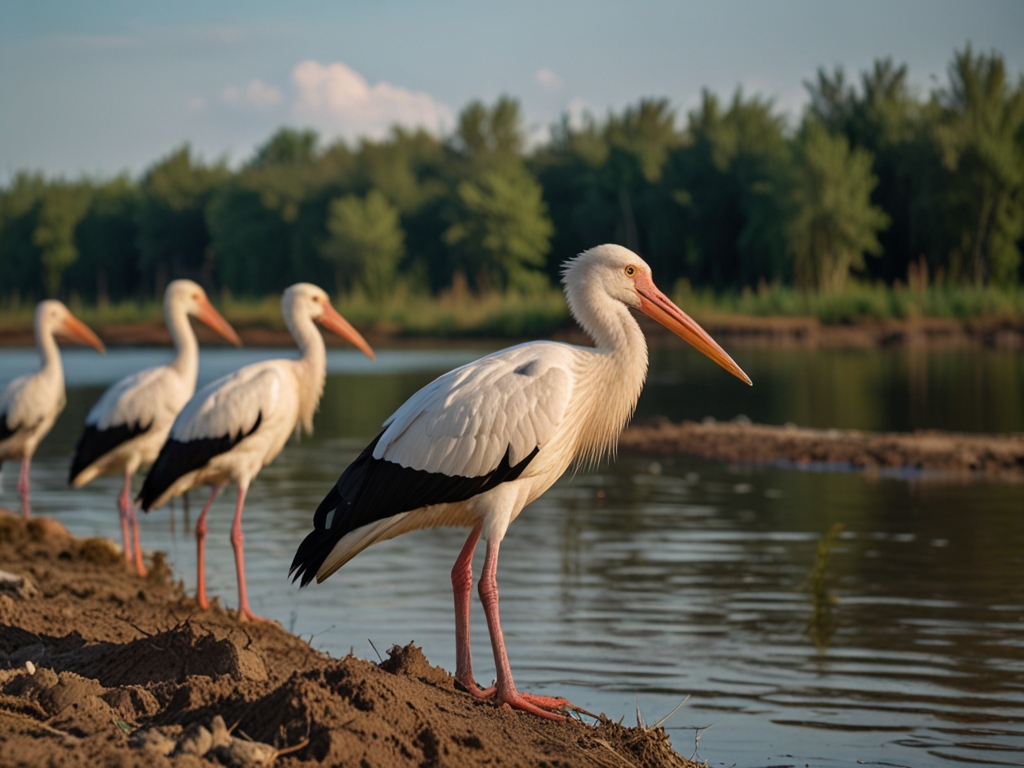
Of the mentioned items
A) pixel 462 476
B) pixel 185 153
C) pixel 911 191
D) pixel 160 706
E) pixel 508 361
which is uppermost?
pixel 185 153

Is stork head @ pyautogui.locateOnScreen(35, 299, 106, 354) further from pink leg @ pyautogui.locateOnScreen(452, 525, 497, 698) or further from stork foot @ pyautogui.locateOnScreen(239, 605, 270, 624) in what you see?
pink leg @ pyautogui.locateOnScreen(452, 525, 497, 698)

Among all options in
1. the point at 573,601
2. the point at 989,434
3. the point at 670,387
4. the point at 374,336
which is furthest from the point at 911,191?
the point at 573,601

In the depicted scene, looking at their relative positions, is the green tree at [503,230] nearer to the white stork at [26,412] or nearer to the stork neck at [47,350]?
the stork neck at [47,350]

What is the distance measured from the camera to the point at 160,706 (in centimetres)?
444

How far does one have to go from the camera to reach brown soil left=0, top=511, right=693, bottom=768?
12.5 ft

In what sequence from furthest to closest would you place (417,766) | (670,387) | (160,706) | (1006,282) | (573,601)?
(1006,282) < (670,387) < (573,601) < (160,706) < (417,766)

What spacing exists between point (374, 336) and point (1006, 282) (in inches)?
965

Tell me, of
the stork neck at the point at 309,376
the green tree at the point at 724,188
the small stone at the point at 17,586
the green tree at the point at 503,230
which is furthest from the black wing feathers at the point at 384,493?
the green tree at the point at 503,230

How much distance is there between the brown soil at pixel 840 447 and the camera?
14148mm

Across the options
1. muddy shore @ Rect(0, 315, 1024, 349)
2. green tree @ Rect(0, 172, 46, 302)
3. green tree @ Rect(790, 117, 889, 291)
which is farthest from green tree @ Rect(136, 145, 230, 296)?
green tree @ Rect(790, 117, 889, 291)

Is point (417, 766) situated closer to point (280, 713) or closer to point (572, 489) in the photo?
point (280, 713)

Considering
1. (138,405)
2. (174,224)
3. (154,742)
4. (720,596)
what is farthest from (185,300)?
(174,224)

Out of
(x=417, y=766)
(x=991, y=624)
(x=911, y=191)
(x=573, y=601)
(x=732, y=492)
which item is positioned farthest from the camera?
(x=911, y=191)

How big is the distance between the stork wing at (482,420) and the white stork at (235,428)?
3192 mm
